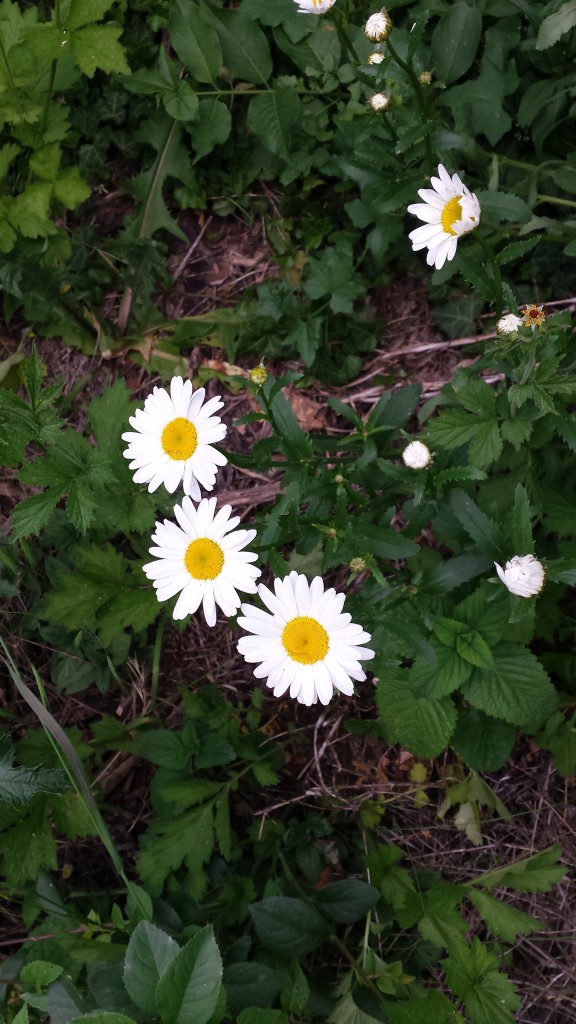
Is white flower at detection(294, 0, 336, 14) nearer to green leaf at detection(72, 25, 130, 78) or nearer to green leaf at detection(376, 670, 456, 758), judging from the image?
green leaf at detection(72, 25, 130, 78)

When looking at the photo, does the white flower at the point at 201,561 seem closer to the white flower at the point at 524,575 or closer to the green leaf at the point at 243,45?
the white flower at the point at 524,575

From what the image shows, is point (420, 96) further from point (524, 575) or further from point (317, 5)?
point (524, 575)

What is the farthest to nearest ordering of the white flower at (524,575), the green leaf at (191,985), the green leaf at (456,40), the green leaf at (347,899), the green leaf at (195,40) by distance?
1. the green leaf at (195,40)
2. the green leaf at (456,40)
3. the green leaf at (347,899)
4. the white flower at (524,575)
5. the green leaf at (191,985)

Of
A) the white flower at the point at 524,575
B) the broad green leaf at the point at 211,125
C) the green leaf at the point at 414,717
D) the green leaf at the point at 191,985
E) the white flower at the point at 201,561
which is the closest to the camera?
the green leaf at the point at 191,985

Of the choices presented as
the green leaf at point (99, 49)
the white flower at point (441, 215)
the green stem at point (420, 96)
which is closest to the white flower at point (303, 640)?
the white flower at point (441, 215)

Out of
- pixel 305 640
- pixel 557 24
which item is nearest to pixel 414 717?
pixel 305 640

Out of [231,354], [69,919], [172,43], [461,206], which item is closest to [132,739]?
[69,919]

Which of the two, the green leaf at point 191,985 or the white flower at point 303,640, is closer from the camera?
the green leaf at point 191,985
